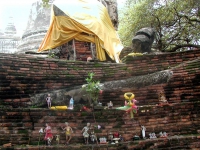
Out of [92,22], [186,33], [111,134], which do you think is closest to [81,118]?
[111,134]

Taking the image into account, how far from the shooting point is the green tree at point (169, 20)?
13.1 metres

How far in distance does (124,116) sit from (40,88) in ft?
6.74

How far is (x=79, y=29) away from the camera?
1020 cm

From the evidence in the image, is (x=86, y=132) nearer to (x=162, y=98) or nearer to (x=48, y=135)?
(x=48, y=135)

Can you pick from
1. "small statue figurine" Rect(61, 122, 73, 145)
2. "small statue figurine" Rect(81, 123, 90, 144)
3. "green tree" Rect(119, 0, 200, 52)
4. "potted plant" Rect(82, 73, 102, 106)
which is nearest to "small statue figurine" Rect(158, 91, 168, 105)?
"potted plant" Rect(82, 73, 102, 106)

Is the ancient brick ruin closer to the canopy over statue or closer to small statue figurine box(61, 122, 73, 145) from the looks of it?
small statue figurine box(61, 122, 73, 145)

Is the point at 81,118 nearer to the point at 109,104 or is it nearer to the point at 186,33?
the point at 109,104

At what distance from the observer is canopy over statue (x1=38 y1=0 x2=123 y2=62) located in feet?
33.5

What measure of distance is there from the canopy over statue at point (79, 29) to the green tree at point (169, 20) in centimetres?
311

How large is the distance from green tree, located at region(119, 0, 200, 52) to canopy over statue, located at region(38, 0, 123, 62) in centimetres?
311

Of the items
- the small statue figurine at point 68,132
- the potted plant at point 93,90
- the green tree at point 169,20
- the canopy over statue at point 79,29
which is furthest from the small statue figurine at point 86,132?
the green tree at point 169,20

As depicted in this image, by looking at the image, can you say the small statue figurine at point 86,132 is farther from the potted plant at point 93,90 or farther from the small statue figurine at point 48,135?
the potted plant at point 93,90

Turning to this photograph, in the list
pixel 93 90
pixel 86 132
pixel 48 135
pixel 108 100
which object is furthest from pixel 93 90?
pixel 48 135

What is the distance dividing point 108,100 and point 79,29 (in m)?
3.46
